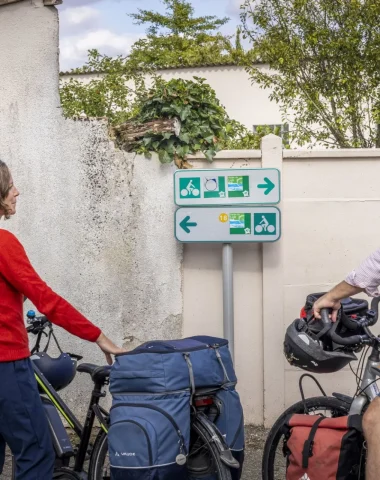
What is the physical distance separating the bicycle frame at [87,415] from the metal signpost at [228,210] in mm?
1928

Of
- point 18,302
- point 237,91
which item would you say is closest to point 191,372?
point 18,302

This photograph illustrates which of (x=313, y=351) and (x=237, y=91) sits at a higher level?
(x=237, y=91)

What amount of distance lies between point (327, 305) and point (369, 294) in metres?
0.22

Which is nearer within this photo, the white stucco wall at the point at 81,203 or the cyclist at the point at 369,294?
the cyclist at the point at 369,294

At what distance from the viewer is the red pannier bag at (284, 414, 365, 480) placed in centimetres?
374

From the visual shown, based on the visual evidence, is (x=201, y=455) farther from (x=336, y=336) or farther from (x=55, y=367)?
(x=55, y=367)

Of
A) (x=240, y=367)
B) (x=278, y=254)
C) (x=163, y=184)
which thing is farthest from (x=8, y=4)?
(x=240, y=367)

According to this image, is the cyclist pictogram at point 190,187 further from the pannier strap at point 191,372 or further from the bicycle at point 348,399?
the pannier strap at point 191,372

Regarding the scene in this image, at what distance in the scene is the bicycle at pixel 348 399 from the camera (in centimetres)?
396

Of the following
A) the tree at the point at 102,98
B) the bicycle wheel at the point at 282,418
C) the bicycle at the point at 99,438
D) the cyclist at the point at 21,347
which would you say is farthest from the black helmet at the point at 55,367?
the tree at the point at 102,98

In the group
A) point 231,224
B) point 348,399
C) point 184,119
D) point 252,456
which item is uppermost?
A: point 184,119

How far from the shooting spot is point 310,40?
13797mm

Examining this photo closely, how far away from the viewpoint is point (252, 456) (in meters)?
5.80

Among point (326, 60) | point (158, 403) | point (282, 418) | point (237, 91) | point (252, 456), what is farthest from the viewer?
point (237, 91)
